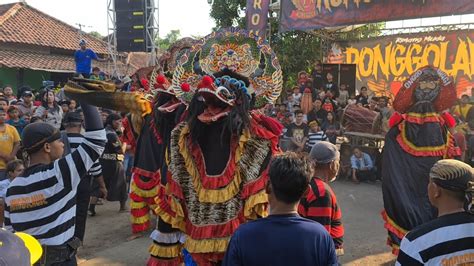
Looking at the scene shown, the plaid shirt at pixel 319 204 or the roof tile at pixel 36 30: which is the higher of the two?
the roof tile at pixel 36 30

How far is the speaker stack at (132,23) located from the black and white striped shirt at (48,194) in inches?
543

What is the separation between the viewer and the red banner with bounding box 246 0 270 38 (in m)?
14.9

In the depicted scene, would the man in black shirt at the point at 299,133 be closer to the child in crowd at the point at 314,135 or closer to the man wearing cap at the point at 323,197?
the child in crowd at the point at 314,135

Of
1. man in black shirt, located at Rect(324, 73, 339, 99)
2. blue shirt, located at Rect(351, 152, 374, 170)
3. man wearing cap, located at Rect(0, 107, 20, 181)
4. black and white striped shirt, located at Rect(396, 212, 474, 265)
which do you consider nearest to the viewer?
black and white striped shirt, located at Rect(396, 212, 474, 265)

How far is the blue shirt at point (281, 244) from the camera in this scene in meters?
2.01

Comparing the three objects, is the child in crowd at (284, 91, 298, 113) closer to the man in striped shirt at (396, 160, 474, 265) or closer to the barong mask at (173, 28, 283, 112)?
the barong mask at (173, 28, 283, 112)

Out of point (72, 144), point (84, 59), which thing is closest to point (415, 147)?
point (72, 144)

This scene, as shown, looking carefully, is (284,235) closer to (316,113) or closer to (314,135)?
(314,135)

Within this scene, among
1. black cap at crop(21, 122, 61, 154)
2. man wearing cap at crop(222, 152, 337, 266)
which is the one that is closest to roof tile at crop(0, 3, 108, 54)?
black cap at crop(21, 122, 61, 154)

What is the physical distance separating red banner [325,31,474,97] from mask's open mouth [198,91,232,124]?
12108 millimetres

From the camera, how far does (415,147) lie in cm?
490

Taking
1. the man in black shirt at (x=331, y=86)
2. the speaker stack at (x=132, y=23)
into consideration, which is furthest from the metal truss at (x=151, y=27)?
the man in black shirt at (x=331, y=86)

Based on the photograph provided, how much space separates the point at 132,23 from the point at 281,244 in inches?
588

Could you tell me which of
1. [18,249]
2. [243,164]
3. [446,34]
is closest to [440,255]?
[243,164]
